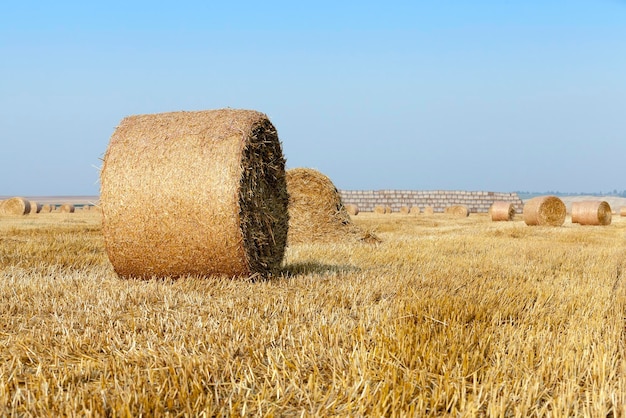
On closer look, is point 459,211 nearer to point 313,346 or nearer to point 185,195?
point 185,195

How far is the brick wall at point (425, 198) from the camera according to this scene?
43188mm

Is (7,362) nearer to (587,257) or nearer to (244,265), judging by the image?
(244,265)

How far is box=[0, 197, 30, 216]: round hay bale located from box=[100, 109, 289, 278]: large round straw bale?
942 inches

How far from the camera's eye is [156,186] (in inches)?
253

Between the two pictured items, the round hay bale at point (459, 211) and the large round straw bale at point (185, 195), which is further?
the round hay bale at point (459, 211)

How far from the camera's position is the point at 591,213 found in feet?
68.6

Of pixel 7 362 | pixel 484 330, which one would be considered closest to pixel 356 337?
pixel 484 330

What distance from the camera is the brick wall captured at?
43188mm

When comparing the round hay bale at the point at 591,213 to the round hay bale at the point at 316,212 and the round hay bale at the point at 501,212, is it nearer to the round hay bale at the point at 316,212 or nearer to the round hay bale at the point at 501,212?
the round hay bale at the point at 501,212

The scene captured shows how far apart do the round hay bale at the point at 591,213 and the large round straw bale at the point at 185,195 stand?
1704cm

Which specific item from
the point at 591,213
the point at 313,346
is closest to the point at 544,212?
the point at 591,213

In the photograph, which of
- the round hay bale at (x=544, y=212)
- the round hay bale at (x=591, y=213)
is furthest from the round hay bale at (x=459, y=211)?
the round hay bale at (x=544, y=212)

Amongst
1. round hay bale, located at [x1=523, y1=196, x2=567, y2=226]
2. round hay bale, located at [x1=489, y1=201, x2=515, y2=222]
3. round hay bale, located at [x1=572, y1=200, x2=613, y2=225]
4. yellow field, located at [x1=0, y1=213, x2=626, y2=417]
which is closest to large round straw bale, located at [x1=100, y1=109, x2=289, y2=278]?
yellow field, located at [x1=0, y1=213, x2=626, y2=417]

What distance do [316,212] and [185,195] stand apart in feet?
21.1
